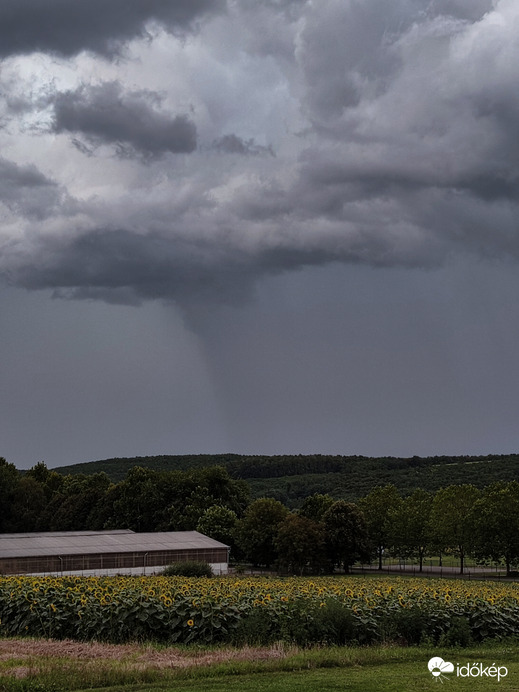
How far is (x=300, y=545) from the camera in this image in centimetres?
8681

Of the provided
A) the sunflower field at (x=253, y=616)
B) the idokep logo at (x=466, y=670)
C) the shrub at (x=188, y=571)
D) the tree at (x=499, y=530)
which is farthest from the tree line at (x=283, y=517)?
the idokep logo at (x=466, y=670)

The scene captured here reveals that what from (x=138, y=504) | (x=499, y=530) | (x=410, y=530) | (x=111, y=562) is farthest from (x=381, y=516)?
(x=111, y=562)

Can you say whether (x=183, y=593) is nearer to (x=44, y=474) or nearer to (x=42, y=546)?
(x=42, y=546)

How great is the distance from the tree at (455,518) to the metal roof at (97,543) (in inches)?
940

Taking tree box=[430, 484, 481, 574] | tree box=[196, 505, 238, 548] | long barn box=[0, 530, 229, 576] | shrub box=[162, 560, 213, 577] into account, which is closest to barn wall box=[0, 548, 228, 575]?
long barn box=[0, 530, 229, 576]

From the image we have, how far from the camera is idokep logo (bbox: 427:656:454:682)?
57.0 feet

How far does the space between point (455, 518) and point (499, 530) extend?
247 inches

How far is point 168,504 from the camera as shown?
10925 centimetres

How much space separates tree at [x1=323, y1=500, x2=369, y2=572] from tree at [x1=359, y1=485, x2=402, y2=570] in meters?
4.35

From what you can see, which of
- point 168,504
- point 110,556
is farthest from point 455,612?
point 168,504

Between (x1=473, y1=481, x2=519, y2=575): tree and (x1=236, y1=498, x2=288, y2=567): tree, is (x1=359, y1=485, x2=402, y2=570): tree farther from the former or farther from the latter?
(x1=473, y1=481, x2=519, y2=575): tree

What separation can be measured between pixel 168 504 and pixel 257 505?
19.1 meters

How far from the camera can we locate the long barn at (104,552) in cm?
7500

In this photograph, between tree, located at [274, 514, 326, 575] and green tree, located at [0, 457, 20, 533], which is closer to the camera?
tree, located at [274, 514, 326, 575]
